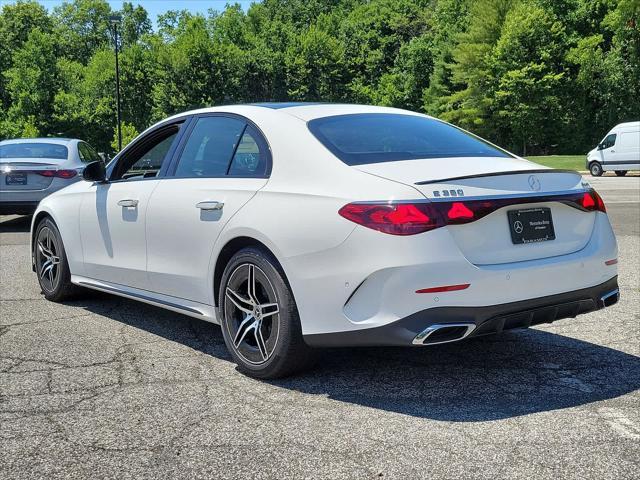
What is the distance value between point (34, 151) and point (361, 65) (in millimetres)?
83472

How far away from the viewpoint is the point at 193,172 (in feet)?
15.7

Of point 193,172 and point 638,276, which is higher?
point 193,172

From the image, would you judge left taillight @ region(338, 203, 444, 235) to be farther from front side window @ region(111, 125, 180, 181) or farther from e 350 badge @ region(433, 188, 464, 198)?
front side window @ region(111, 125, 180, 181)

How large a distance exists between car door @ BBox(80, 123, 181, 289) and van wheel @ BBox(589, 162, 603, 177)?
89.5 feet

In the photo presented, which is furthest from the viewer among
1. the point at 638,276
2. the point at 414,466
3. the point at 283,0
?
the point at 283,0

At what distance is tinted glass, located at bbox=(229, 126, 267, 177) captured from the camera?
4301mm

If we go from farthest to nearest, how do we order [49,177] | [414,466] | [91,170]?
[49,177], [91,170], [414,466]

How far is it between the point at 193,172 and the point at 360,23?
94054mm

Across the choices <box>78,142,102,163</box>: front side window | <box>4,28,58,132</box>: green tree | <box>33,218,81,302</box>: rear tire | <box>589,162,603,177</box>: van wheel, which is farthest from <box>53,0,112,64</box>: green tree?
<box>33,218,81,302</box>: rear tire

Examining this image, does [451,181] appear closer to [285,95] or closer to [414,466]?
[414,466]

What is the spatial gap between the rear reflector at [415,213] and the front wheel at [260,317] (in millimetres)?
607

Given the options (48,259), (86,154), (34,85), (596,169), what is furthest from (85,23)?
(48,259)

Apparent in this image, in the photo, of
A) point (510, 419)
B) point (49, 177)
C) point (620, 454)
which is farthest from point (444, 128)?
point (49, 177)

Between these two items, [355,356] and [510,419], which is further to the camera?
[355,356]
